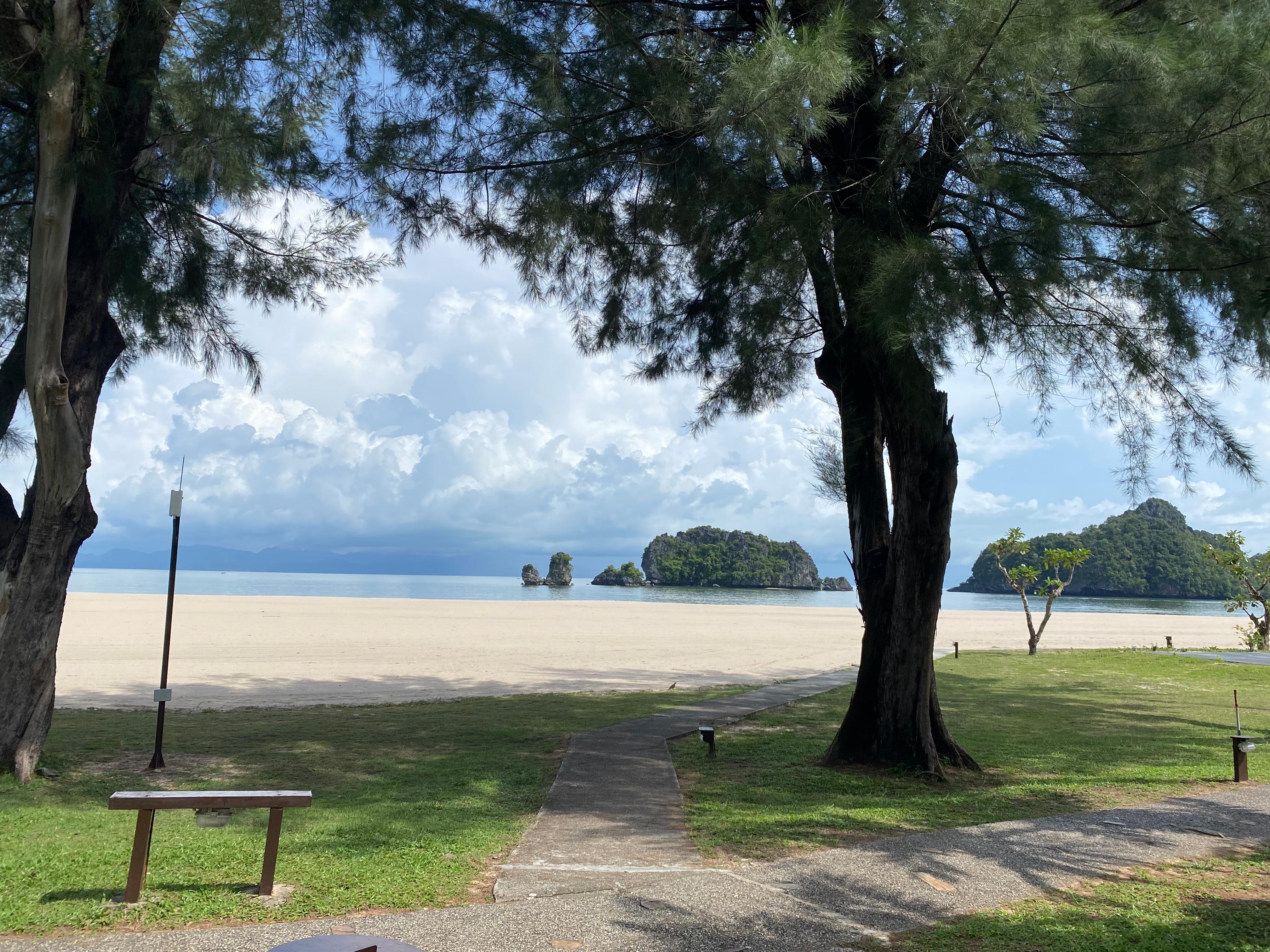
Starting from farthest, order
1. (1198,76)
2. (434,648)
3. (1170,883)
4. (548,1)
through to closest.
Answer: (434,648)
(548,1)
(1198,76)
(1170,883)

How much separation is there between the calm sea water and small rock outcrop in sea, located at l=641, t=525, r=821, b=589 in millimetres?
3947

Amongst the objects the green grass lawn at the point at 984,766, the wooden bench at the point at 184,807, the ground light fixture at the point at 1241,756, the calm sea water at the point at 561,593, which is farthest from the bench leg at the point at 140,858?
the calm sea water at the point at 561,593

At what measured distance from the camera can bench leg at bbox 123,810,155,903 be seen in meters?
4.06

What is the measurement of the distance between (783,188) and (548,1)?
7.74 ft

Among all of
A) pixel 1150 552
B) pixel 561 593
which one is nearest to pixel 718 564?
pixel 561 593

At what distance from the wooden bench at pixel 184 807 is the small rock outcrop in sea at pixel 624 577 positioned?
123m

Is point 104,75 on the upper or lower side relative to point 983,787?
upper

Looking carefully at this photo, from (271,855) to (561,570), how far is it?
118m

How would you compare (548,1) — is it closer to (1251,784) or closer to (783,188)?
(783,188)

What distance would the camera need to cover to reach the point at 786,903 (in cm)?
409

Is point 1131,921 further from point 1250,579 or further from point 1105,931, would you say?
point 1250,579

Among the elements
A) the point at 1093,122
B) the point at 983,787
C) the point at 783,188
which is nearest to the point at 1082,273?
the point at 1093,122

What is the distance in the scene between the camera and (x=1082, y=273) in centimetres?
666

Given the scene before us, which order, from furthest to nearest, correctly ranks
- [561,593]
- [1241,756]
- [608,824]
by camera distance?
[561,593]
[1241,756]
[608,824]
